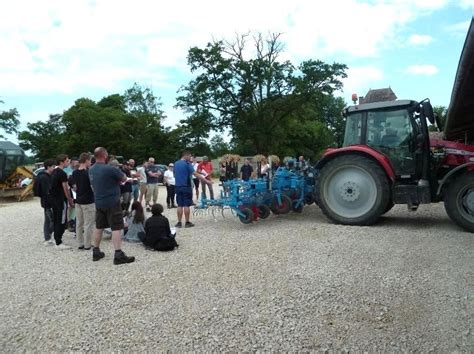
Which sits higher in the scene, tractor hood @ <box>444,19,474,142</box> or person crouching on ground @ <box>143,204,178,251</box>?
tractor hood @ <box>444,19,474,142</box>

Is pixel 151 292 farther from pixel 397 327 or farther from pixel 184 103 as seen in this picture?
pixel 184 103

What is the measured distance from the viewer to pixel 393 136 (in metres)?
8.37

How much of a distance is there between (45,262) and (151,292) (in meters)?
2.62

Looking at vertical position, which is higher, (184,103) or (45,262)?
(184,103)

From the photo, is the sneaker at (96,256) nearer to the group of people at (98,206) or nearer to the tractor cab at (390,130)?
the group of people at (98,206)

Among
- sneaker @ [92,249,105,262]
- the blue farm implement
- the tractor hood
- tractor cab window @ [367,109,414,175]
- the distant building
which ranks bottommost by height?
sneaker @ [92,249,105,262]

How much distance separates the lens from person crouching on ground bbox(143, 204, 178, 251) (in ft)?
22.6

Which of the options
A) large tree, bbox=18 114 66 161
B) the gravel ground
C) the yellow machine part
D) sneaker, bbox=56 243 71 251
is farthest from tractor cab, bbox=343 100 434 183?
large tree, bbox=18 114 66 161

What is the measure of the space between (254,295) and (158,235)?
2.74 meters

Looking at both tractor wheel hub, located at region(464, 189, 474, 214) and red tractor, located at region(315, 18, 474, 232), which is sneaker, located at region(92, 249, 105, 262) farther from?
tractor wheel hub, located at region(464, 189, 474, 214)

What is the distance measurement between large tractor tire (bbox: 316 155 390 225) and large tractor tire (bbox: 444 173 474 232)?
1.09 m

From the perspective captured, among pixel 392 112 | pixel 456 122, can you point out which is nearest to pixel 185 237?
pixel 392 112

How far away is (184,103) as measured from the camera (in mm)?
43125

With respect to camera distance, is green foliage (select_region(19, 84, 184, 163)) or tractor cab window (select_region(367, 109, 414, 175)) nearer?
tractor cab window (select_region(367, 109, 414, 175))
